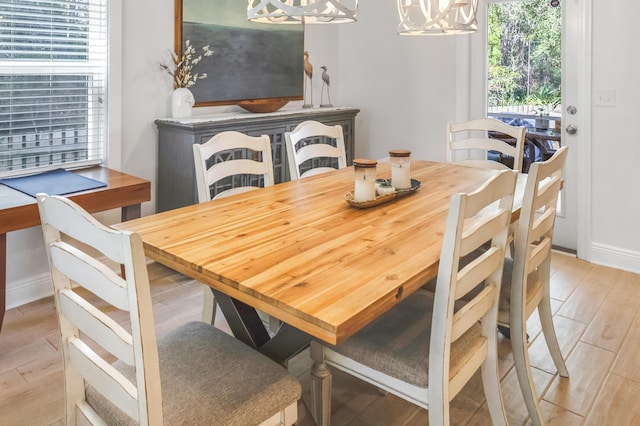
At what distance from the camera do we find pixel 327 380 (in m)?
1.63

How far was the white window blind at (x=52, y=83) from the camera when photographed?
273 cm

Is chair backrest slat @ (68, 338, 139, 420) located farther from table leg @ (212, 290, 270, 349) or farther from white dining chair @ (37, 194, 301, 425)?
table leg @ (212, 290, 270, 349)

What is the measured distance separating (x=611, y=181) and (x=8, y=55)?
369cm

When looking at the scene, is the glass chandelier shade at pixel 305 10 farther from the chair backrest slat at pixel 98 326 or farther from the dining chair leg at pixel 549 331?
the dining chair leg at pixel 549 331

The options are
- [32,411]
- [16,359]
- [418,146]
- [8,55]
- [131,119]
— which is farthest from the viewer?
[418,146]

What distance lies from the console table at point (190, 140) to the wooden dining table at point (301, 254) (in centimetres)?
107

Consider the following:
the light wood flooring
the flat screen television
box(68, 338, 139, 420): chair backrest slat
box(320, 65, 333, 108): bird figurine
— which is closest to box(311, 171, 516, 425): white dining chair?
the light wood flooring

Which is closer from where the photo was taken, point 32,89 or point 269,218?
point 269,218

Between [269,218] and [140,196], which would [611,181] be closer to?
[269,218]

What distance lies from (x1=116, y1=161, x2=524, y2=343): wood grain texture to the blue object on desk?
0.98m

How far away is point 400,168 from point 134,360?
1412mm

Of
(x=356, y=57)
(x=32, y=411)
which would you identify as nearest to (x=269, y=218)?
(x=32, y=411)

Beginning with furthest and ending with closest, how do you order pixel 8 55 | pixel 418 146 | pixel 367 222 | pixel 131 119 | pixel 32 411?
1. pixel 418 146
2. pixel 131 119
3. pixel 8 55
4. pixel 32 411
5. pixel 367 222

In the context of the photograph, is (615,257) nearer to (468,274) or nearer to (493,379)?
(493,379)
